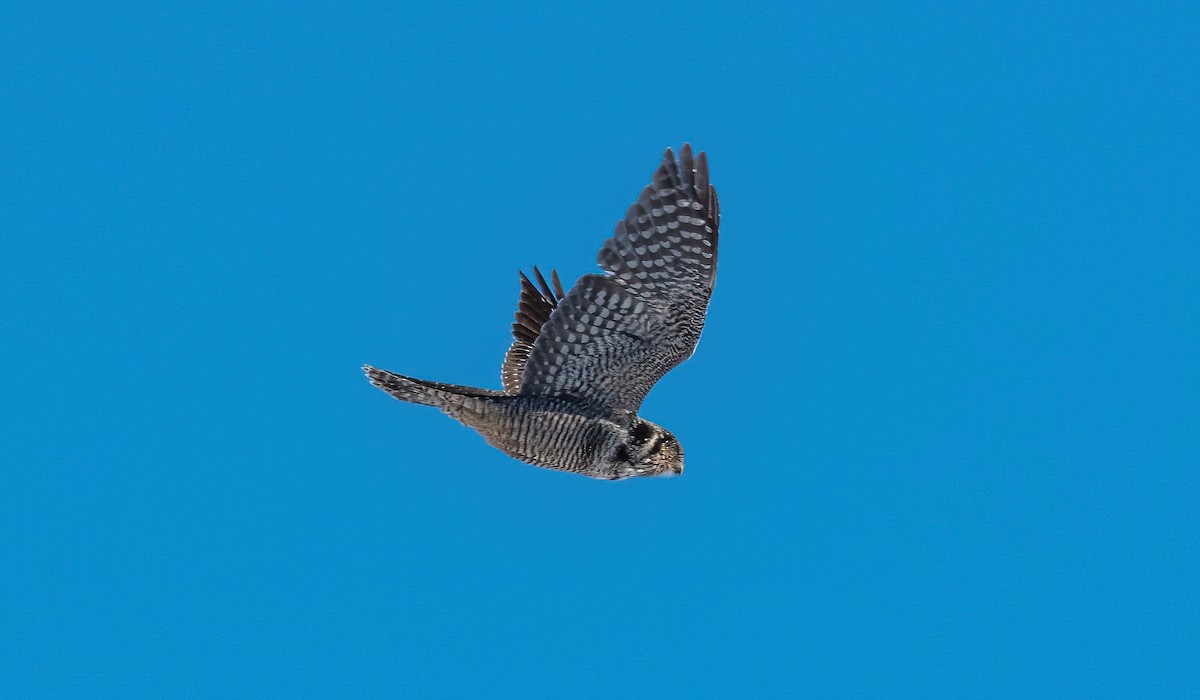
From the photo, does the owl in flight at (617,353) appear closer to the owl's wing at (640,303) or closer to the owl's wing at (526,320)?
the owl's wing at (640,303)

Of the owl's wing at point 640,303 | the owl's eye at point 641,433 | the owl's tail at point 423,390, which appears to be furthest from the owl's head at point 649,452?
the owl's tail at point 423,390

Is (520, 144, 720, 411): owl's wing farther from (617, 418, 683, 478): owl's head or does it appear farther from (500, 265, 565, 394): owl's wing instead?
(500, 265, 565, 394): owl's wing

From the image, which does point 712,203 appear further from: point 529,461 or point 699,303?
point 529,461

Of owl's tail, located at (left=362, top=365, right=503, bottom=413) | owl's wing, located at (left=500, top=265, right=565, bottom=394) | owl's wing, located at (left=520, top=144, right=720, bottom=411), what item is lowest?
owl's tail, located at (left=362, top=365, right=503, bottom=413)

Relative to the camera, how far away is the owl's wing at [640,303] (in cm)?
852

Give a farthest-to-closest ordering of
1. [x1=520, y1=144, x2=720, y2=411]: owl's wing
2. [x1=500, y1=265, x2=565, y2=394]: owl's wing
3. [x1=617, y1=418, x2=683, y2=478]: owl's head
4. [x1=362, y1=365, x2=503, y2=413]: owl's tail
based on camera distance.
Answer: [x1=500, y1=265, x2=565, y2=394]: owl's wing → [x1=617, y1=418, x2=683, y2=478]: owl's head → [x1=362, y1=365, x2=503, y2=413]: owl's tail → [x1=520, y1=144, x2=720, y2=411]: owl's wing

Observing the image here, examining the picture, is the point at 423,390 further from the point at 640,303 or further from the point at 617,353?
the point at 640,303

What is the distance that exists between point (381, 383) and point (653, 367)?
7.05 ft

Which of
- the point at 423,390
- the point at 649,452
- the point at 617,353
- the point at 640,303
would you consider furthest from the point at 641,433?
the point at 423,390

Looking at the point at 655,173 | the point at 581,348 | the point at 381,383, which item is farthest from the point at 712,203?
the point at 381,383

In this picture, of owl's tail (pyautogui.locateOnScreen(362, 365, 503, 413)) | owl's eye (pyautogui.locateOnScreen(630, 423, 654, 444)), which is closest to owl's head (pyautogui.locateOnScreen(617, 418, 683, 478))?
owl's eye (pyautogui.locateOnScreen(630, 423, 654, 444))

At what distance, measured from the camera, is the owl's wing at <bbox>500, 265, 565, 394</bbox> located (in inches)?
422

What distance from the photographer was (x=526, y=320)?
35.3ft

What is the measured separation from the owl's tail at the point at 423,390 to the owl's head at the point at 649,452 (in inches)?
45.0
